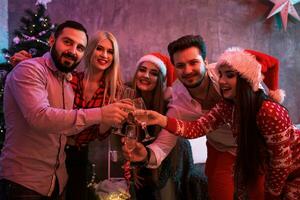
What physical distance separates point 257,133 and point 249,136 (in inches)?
1.8

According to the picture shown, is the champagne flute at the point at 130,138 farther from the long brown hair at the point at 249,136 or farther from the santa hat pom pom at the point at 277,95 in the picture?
the santa hat pom pom at the point at 277,95

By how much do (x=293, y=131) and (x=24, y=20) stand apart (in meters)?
2.46

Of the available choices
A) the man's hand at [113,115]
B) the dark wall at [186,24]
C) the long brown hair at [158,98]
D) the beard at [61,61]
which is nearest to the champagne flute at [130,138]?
the man's hand at [113,115]

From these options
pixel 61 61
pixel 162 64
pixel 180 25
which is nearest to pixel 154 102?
pixel 162 64

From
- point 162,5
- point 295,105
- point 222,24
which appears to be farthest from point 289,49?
point 162,5

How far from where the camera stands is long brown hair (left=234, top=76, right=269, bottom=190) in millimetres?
1570

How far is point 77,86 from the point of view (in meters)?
2.13

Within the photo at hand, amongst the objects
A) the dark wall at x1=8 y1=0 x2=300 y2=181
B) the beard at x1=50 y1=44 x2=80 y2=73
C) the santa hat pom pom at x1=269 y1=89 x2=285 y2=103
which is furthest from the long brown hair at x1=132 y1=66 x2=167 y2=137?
the dark wall at x1=8 y1=0 x2=300 y2=181

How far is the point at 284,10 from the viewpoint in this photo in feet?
15.0

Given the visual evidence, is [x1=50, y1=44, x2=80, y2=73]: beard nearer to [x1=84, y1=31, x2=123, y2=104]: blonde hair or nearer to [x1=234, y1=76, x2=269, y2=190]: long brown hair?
[x1=84, y1=31, x2=123, y2=104]: blonde hair

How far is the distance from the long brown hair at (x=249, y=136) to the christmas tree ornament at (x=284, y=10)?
3422mm

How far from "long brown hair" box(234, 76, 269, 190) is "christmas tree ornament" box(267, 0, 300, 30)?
3422mm

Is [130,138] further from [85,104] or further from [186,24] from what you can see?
[186,24]

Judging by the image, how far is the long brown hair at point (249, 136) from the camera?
1570 mm
